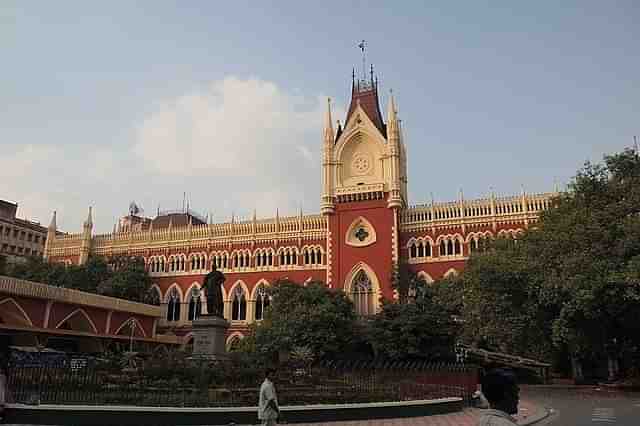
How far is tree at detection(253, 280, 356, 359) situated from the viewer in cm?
3434

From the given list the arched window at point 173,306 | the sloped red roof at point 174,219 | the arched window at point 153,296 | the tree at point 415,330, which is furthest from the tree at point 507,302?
the sloped red roof at point 174,219

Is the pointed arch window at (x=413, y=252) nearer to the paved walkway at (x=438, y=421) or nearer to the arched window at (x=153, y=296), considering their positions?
the arched window at (x=153, y=296)

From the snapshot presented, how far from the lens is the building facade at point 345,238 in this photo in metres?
43.2

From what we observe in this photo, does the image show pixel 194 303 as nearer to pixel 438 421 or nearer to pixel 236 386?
pixel 236 386

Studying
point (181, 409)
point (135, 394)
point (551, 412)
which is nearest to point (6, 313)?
point (135, 394)

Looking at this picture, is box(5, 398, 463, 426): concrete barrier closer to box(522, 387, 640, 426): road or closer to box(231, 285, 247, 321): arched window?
box(522, 387, 640, 426): road

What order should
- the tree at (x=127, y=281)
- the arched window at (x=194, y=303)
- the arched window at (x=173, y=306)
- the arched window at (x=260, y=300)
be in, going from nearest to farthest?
the arched window at (x=260, y=300) < the tree at (x=127, y=281) < the arched window at (x=194, y=303) < the arched window at (x=173, y=306)

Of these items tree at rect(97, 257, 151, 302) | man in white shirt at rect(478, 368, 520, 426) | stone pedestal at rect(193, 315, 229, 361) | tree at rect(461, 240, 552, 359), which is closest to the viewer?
man in white shirt at rect(478, 368, 520, 426)

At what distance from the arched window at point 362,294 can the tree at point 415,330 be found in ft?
23.1

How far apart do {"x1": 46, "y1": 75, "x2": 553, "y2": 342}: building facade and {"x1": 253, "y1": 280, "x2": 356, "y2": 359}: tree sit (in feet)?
11.2

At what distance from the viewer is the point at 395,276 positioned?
139 ft

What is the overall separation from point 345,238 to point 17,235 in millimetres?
48039

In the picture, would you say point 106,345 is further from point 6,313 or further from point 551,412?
point 551,412

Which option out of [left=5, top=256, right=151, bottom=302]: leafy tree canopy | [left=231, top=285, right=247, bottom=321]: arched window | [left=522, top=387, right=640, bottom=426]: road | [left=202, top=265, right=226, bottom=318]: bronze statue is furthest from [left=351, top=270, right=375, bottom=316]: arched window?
[left=202, top=265, right=226, bottom=318]: bronze statue
